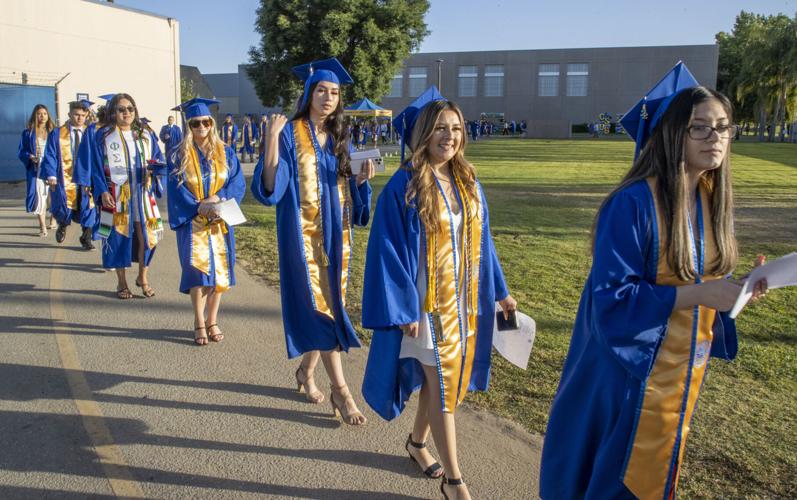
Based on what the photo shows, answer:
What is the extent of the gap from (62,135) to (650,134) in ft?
32.0

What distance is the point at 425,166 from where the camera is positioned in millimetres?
3156

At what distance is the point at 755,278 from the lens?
2023 millimetres

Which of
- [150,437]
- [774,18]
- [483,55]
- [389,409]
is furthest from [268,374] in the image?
[774,18]

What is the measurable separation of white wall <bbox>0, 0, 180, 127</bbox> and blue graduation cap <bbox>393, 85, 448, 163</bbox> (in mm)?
23805

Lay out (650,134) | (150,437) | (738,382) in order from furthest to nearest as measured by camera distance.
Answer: (738,382) → (150,437) → (650,134)

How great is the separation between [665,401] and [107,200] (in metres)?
6.14

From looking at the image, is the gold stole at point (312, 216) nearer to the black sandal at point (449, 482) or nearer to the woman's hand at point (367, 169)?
the woman's hand at point (367, 169)

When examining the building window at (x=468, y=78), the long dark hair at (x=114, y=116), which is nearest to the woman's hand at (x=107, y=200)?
the long dark hair at (x=114, y=116)

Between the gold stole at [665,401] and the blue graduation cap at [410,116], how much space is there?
1304 millimetres

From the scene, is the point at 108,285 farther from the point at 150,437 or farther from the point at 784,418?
the point at 784,418

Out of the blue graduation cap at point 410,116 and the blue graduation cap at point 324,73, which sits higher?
the blue graduation cap at point 324,73

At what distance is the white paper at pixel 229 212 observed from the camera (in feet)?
18.0

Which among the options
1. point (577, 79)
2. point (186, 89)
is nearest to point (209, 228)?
point (186, 89)

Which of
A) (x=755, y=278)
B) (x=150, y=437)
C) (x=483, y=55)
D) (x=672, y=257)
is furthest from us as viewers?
(x=483, y=55)
